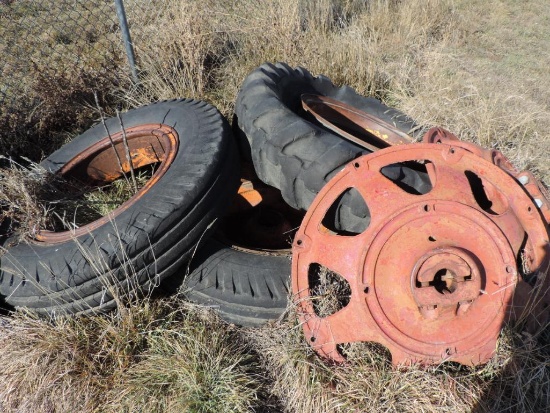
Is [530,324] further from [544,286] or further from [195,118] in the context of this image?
[195,118]

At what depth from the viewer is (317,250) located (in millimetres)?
2416

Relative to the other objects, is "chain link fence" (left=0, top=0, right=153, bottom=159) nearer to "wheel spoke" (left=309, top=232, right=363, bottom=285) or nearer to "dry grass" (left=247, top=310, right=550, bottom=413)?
"wheel spoke" (left=309, top=232, right=363, bottom=285)

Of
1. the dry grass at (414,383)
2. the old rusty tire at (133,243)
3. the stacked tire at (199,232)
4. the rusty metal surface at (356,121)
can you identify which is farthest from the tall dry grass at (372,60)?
the dry grass at (414,383)

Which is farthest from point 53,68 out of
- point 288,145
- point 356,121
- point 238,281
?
point 238,281

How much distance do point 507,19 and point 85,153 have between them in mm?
6295

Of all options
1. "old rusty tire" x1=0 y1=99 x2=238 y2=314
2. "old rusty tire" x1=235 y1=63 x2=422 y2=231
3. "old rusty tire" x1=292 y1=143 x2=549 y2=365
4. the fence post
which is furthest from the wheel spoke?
the fence post

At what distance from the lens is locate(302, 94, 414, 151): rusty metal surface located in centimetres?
358

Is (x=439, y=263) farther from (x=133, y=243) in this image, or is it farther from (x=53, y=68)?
(x=53, y=68)

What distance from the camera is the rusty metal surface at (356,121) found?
3.58 meters

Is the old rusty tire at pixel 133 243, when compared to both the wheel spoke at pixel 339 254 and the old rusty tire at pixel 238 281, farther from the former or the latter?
the wheel spoke at pixel 339 254

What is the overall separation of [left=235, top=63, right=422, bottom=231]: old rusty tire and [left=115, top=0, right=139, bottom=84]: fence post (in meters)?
1.64

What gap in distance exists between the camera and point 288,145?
2695 millimetres

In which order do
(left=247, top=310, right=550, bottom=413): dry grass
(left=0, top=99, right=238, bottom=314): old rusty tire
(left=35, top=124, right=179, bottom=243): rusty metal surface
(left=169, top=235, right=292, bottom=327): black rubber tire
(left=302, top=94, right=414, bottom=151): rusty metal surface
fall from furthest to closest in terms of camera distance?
(left=302, top=94, right=414, bottom=151): rusty metal surface → (left=35, top=124, right=179, bottom=243): rusty metal surface → (left=169, top=235, right=292, bottom=327): black rubber tire → (left=0, top=99, right=238, bottom=314): old rusty tire → (left=247, top=310, right=550, bottom=413): dry grass

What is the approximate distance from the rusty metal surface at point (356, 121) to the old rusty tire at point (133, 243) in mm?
944
